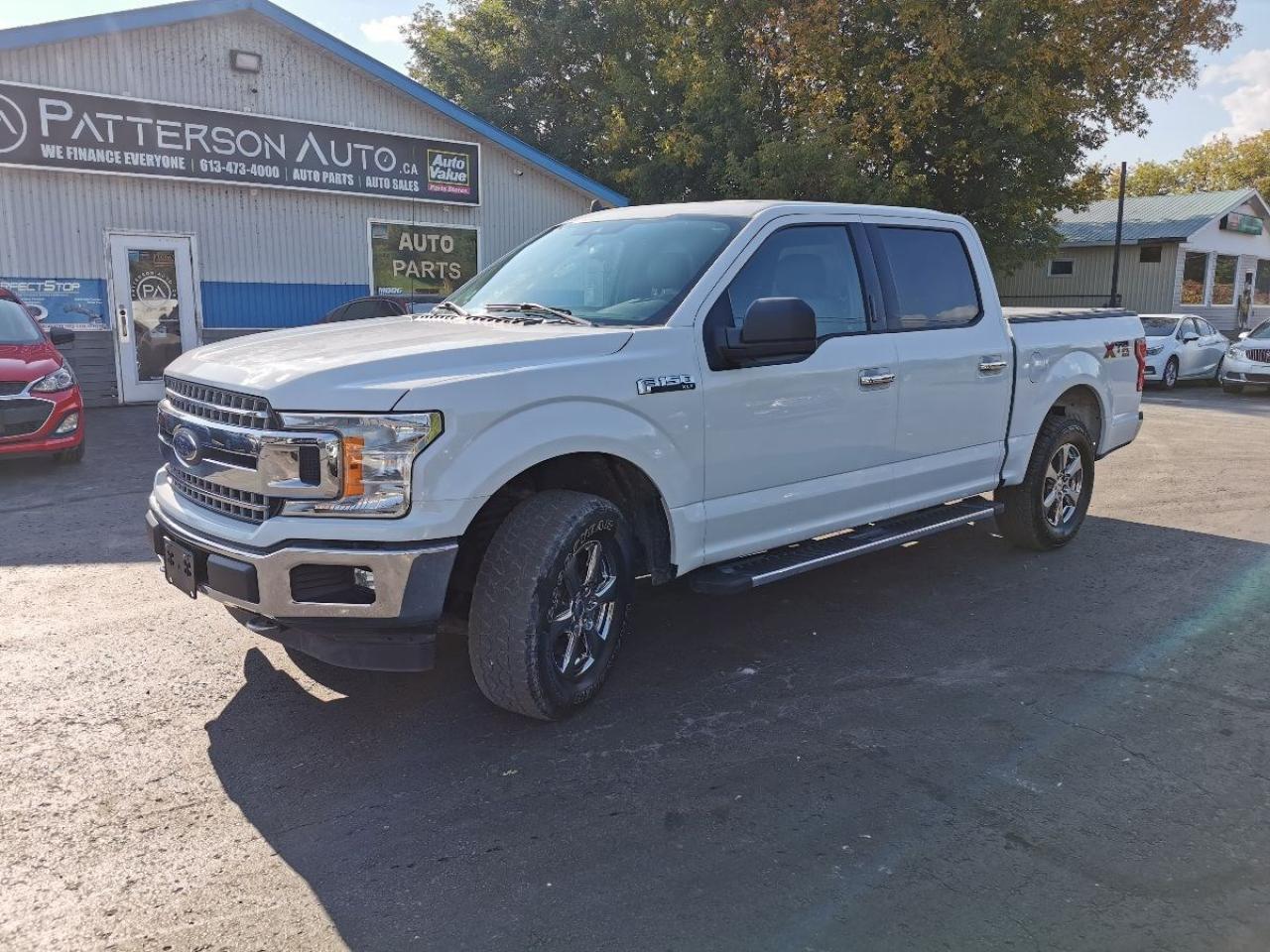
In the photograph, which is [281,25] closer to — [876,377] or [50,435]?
[50,435]

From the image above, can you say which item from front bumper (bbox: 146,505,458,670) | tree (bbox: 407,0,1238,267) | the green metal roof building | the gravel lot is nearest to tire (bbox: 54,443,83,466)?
the gravel lot

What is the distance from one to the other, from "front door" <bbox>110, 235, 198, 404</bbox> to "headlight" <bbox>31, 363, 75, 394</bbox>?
5456 mm

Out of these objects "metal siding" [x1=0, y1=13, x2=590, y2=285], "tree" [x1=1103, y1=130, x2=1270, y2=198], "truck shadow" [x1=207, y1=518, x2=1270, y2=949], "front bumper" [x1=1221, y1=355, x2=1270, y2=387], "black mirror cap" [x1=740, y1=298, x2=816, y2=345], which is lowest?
"truck shadow" [x1=207, y1=518, x2=1270, y2=949]

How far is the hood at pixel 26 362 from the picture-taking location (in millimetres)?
8613

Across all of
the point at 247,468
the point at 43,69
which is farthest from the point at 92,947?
the point at 43,69

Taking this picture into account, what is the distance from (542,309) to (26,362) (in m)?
6.61

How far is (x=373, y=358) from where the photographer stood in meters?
3.56

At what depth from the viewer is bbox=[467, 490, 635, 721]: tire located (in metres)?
3.61

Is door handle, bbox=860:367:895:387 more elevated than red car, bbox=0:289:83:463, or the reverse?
door handle, bbox=860:367:895:387

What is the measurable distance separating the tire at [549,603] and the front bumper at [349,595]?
23 centimetres

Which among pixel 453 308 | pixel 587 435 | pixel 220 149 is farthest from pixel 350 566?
pixel 220 149

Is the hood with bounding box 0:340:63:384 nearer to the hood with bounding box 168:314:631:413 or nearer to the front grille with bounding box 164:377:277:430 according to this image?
the hood with bounding box 168:314:631:413

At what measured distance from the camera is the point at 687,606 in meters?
5.45

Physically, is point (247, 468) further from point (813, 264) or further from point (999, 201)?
point (999, 201)
